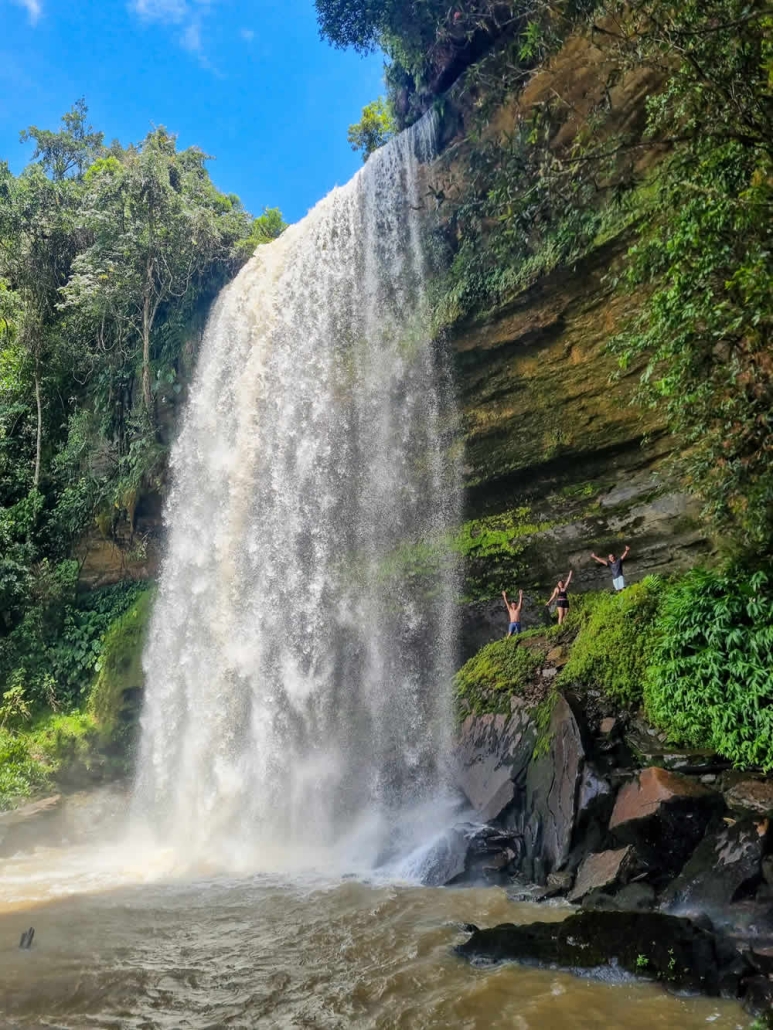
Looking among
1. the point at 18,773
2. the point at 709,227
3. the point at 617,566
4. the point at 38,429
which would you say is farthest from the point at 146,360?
the point at 709,227

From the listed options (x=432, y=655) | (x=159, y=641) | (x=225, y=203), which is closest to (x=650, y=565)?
(x=432, y=655)

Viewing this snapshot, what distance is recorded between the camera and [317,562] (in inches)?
544

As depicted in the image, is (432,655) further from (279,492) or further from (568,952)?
(568,952)

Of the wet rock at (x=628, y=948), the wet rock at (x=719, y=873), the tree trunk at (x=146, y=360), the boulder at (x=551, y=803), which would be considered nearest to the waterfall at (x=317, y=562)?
the tree trunk at (x=146, y=360)

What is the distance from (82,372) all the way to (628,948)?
20.5 meters

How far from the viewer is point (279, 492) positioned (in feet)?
47.5

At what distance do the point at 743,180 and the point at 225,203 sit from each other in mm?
20477

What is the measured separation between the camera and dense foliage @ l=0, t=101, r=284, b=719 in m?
16.9

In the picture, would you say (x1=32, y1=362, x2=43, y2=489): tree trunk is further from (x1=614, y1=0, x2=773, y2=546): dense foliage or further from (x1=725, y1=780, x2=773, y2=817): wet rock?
(x1=725, y1=780, x2=773, y2=817): wet rock

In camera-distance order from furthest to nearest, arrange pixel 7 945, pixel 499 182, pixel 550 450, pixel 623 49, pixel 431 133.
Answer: pixel 431 133
pixel 550 450
pixel 499 182
pixel 623 49
pixel 7 945

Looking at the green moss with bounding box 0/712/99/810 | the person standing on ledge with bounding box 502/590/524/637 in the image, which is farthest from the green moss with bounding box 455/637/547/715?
the green moss with bounding box 0/712/99/810

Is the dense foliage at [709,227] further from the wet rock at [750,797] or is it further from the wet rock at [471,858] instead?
the wet rock at [471,858]

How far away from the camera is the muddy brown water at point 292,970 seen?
419 centimetres

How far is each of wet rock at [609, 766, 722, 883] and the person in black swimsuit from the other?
12.6 ft
